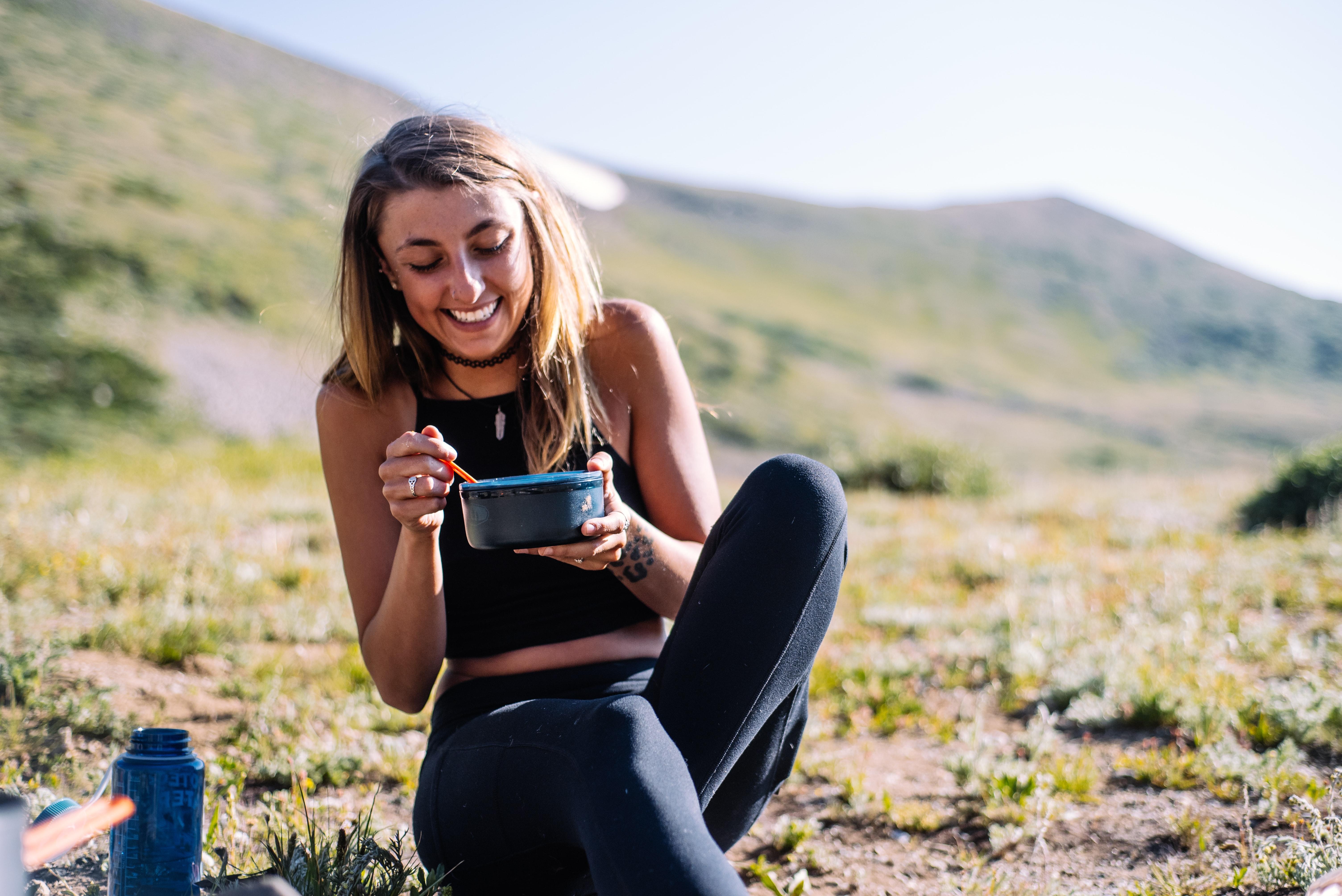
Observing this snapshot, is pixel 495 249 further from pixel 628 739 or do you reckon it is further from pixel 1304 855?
pixel 1304 855

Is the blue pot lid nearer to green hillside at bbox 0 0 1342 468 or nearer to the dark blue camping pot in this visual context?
the dark blue camping pot

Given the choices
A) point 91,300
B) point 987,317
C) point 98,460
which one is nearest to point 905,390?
point 987,317

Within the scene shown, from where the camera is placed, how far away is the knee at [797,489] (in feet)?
6.09

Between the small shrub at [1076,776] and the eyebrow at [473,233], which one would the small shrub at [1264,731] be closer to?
the small shrub at [1076,776]

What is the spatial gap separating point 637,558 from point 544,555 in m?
0.29

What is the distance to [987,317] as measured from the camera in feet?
205

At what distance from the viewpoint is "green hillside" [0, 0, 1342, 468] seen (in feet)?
64.7

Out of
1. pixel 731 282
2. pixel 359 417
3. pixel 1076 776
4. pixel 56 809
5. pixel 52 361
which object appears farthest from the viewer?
pixel 731 282

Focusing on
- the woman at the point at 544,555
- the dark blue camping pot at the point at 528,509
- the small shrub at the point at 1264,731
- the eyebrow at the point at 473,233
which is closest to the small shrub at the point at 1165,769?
the small shrub at the point at 1264,731

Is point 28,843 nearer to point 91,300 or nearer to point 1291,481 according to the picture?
point 1291,481

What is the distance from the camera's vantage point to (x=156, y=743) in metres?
1.57

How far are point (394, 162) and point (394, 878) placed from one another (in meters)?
1.59

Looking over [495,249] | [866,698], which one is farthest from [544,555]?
[866,698]

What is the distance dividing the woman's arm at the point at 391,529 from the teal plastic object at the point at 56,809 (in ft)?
1.92
